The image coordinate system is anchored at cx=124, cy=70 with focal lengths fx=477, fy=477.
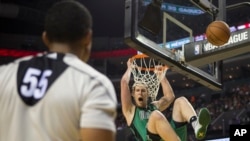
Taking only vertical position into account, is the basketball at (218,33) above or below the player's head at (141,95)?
above

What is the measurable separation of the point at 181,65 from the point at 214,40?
1.86 ft

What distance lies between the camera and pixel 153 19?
491 cm

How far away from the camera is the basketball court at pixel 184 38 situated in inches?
181

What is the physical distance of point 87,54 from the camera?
169cm

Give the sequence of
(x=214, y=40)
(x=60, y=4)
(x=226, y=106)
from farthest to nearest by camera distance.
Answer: (x=226, y=106), (x=214, y=40), (x=60, y=4)

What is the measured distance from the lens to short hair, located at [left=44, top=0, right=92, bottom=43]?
158 cm

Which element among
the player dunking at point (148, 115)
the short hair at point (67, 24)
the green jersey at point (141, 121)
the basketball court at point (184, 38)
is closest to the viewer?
the short hair at point (67, 24)

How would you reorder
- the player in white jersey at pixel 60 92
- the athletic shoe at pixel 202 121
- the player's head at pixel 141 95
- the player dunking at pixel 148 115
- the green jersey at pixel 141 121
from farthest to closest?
the player's head at pixel 141 95
the green jersey at pixel 141 121
the player dunking at pixel 148 115
the athletic shoe at pixel 202 121
the player in white jersey at pixel 60 92

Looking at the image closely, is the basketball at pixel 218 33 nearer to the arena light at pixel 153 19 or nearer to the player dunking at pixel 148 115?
the arena light at pixel 153 19

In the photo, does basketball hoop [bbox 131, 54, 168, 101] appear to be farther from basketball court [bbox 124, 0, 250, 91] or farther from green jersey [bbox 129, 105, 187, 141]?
basketball court [bbox 124, 0, 250, 91]

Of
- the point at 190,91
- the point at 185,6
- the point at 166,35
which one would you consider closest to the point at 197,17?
the point at 185,6

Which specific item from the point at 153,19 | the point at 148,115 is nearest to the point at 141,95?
the point at 148,115

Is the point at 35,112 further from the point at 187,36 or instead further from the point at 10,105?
the point at 187,36

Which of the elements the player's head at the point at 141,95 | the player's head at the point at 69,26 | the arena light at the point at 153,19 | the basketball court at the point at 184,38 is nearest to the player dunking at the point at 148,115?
the player's head at the point at 141,95
